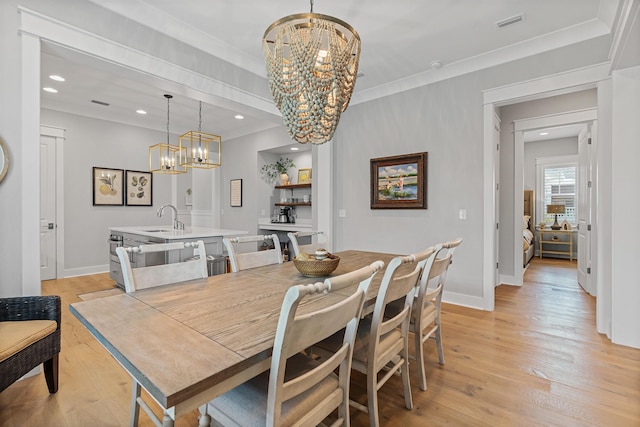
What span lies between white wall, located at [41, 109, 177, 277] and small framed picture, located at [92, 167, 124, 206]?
2.8 inches

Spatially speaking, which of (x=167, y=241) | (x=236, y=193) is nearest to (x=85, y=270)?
(x=167, y=241)

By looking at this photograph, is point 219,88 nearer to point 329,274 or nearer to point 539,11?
point 329,274

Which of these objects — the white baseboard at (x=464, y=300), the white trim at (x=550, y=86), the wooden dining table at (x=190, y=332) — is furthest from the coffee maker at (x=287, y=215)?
the wooden dining table at (x=190, y=332)

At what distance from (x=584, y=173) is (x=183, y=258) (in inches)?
225

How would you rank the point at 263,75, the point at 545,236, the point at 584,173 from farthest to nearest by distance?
the point at 545,236, the point at 584,173, the point at 263,75

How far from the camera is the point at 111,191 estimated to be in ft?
17.9

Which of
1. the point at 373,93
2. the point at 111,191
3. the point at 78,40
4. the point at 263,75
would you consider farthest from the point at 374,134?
the point at 111,191

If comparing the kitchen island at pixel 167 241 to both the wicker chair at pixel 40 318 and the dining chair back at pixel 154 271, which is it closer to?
the wicker chair at pixel 40 318

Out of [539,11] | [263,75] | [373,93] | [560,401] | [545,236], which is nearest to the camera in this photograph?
[560,401]

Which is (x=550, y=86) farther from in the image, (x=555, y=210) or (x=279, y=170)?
(x=555, y=210)

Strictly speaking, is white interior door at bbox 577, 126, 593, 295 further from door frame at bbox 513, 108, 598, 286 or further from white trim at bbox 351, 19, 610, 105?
white trim at bbox 351, 19, 610, 105

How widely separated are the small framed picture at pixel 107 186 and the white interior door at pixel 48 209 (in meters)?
0.56

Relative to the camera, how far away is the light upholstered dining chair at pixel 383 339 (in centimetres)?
140

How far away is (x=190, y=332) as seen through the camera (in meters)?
1.07
